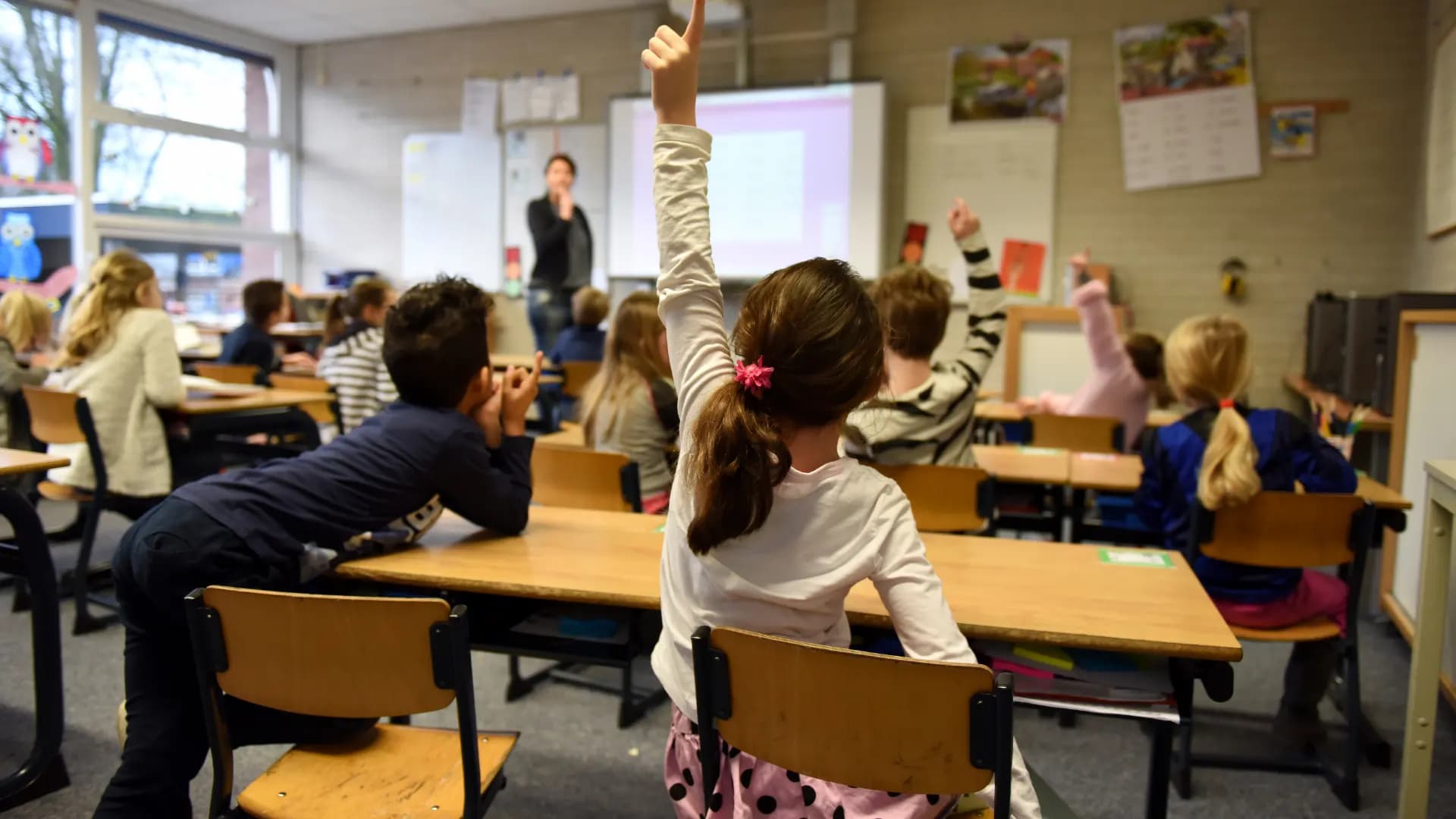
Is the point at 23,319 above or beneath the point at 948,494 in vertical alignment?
above

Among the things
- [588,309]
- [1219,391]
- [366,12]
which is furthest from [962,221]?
[366,12]

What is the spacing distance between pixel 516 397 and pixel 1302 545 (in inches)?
64.6

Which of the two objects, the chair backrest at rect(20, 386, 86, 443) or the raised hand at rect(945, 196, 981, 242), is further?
the chair backrest at rect(20, 386, 86, 443)

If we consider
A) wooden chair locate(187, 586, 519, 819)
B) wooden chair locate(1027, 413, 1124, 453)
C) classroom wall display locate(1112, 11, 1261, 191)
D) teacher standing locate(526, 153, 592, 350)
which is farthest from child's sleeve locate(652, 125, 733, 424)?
classroom wall display locate(1112, 11, 1261, 191)

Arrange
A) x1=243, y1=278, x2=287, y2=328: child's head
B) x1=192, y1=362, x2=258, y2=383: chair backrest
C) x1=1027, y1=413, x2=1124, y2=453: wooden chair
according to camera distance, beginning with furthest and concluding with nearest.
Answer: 1. x1=243, y1=278, x2=287, y2=328: child's head
2. x1=192, y1=362, x2=258, y2=383: chair backrest
3. x1=1027, y1=413, x2=1124, y2=453: wooden chair

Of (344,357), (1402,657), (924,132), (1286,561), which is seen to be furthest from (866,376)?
(924,132)

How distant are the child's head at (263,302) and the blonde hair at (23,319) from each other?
81 centimetres

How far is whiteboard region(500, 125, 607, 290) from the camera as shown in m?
6.71

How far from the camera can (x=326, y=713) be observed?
121 cm

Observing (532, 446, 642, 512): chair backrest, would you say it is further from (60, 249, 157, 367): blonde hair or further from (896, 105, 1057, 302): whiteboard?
(896, 105, 1057, 302): whiteboard

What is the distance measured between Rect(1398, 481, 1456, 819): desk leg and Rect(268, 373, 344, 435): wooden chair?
308 cm

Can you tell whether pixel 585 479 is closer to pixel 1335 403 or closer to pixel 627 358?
pixel 627 358

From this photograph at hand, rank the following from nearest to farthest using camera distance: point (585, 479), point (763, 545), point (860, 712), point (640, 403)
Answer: point (860, 712), point (763, 545), point (585, 479), point (640, 403)

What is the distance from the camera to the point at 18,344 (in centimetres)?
409
